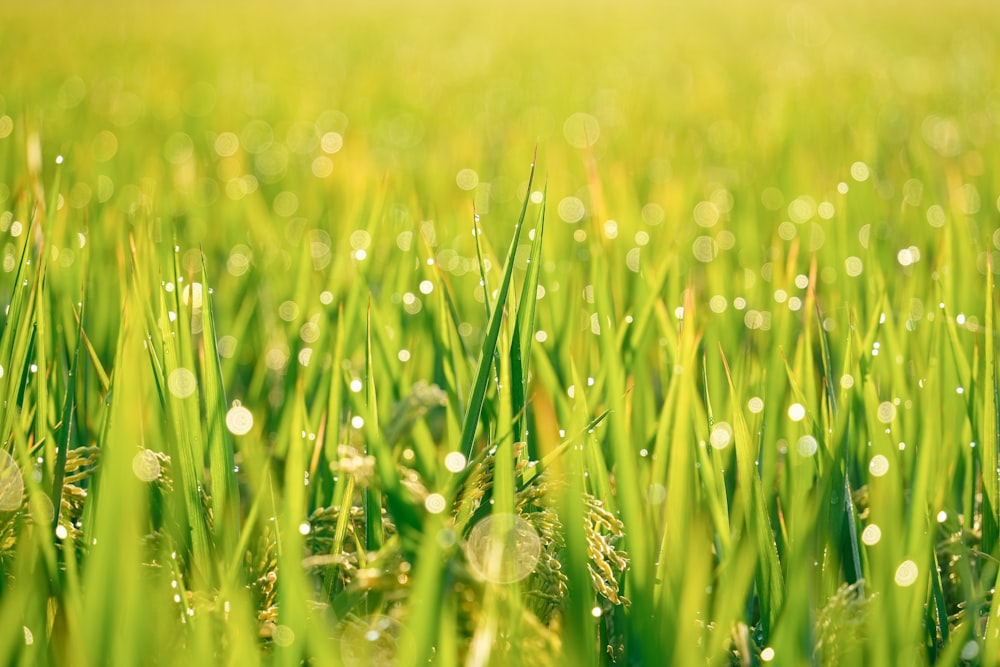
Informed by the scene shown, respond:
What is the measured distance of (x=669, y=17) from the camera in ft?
25.2

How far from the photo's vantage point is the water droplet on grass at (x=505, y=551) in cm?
42

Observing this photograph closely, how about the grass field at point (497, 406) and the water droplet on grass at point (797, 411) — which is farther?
the water droplet on grass at point (797, 411)

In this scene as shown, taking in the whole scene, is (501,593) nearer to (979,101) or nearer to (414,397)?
(414,397)

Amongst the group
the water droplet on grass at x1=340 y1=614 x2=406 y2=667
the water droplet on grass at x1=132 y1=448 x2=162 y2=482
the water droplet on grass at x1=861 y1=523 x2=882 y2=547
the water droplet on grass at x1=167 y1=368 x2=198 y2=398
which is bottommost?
the water droplet on grass at x1=340 y1=614 x2=406 y2=667

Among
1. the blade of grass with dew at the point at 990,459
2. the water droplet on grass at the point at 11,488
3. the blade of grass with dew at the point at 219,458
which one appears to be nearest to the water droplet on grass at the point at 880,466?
the blade of grass with dew at the point at 990,459

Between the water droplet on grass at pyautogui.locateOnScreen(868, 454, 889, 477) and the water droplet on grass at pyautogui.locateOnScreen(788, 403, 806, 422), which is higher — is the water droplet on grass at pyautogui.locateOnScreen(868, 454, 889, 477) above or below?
below

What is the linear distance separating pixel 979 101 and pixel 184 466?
9.11 feet

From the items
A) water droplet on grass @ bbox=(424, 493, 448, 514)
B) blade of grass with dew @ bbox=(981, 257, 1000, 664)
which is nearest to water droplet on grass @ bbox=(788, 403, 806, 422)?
blade of grass with dew @ bbox=(981, 257, 1000, 664)

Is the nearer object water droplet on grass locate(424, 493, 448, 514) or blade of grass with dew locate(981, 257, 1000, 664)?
water droplet on grass locate(424, 493, 448, 514)

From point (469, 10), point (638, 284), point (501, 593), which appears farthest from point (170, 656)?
point (469, 10)

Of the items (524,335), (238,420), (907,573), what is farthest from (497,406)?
(907,573)

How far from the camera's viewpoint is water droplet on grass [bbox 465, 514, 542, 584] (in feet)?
1.36

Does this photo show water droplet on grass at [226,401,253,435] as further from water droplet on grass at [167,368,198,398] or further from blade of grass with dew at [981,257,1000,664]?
blade of grass with dew at [981,257,1000,664]

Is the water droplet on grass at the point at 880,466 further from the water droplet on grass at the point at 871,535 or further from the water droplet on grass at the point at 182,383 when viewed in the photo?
the water droplet on grass at the point at 182,383
